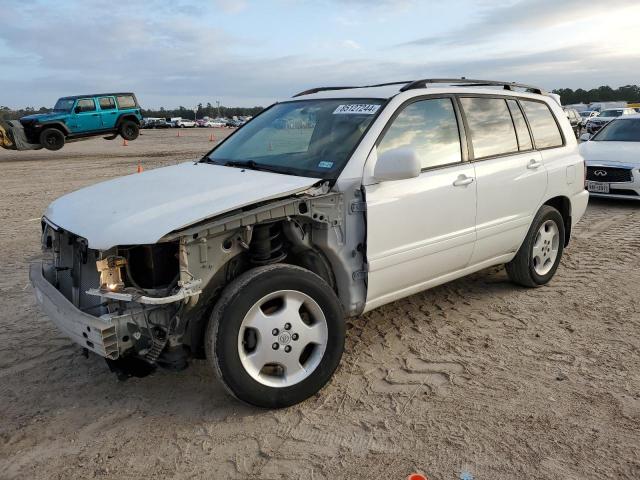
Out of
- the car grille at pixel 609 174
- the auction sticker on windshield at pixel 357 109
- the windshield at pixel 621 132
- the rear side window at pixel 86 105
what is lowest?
the car grille at pixel 609 174

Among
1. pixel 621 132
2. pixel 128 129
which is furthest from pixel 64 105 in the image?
pixel 621 132

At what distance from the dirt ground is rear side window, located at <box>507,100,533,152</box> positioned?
1341 millimetres

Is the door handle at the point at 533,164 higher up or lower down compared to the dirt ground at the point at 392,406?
higher up

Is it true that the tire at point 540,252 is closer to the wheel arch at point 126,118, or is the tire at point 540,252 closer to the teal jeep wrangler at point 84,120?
the teal jeep wrangler at point 84,120

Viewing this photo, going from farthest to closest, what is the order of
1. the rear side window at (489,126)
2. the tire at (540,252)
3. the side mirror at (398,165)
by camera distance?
Answer: the tire at (540,252) < the rear side window at (489,126) < the side mirror at (398,165)

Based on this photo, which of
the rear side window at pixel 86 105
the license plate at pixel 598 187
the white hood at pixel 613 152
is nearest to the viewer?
the white hood at pixel 613 152

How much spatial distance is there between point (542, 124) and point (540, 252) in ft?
3.84

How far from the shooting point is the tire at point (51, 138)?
66.4 feet

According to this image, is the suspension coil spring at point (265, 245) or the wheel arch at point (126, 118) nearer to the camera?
the suspension coil spring at point (265, 245)

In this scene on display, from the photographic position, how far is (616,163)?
947cm

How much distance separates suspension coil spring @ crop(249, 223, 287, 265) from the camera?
3.34 metres

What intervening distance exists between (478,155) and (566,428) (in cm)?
214

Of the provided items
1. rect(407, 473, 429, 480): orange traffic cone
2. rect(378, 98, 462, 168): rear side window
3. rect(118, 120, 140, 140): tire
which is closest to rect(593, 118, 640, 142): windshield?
rect(378, 98, 462, 168): rear side window

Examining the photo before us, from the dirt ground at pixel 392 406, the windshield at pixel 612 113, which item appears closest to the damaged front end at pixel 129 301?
the dirt ground at pixel 392 406
